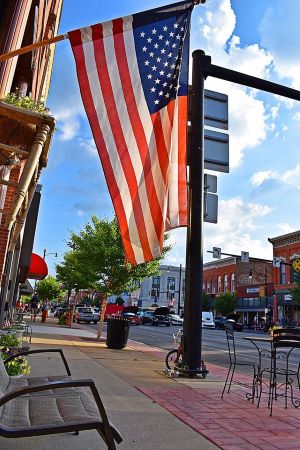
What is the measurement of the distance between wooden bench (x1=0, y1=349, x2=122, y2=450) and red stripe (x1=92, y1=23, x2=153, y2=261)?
2414 mm

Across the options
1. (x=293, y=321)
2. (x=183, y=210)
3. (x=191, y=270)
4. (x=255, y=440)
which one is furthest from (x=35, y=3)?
(x=293, y=321)

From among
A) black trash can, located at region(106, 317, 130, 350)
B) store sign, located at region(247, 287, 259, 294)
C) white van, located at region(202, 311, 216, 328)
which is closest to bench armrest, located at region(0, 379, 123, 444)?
black trash can, located at region(106, 317, 130, 350)

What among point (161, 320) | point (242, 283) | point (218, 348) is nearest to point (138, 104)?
point (218, 348)

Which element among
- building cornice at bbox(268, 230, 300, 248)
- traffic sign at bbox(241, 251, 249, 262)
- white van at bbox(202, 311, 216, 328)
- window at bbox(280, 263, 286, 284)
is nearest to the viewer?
traffic sign at bbox(241, 251, 249, 262)

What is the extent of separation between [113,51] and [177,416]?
450cm

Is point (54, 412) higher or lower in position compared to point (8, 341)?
lower

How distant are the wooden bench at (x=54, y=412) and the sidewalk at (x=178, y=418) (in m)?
0.95

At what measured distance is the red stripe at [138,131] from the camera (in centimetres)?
507

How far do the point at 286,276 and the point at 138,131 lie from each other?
5184 cm

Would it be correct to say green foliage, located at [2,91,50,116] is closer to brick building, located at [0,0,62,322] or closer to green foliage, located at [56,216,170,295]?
brick building, located at [0,0,62,322]

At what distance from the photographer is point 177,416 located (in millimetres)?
5223

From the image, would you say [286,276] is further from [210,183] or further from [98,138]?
[98,138]

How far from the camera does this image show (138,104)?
5.38m

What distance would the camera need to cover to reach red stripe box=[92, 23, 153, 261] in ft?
15.8
